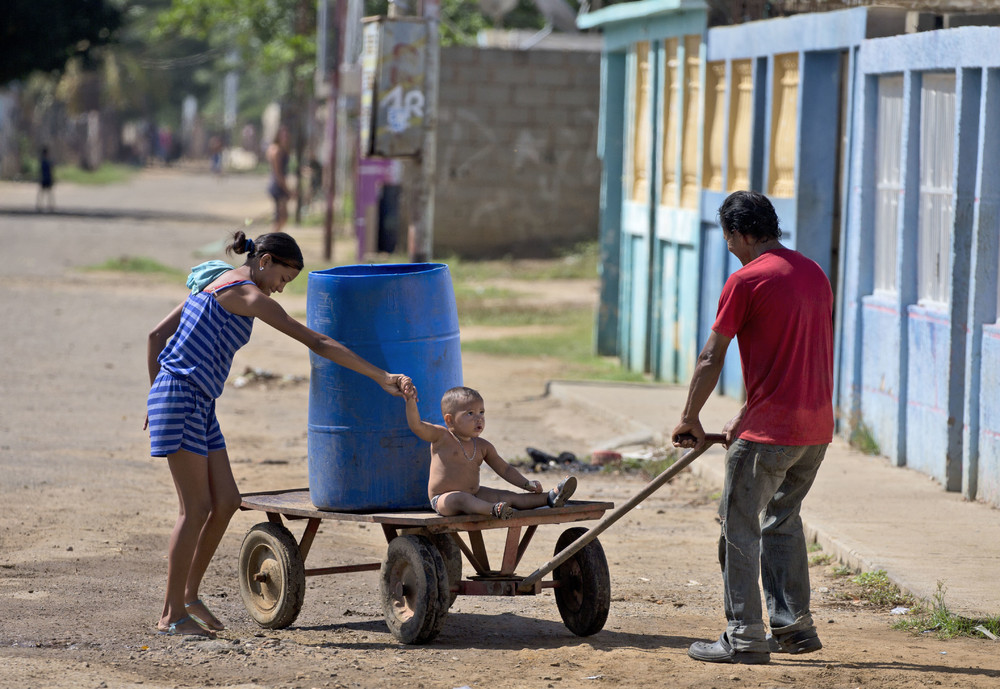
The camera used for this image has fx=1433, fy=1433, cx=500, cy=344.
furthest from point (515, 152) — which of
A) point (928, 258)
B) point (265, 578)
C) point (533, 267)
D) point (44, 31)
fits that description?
point (265, 578)

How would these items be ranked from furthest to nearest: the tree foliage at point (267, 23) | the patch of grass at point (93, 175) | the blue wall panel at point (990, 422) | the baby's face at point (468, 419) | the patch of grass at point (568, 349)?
1. the patch of grass at point (93, 175)
2. the tree foliage at point (267, 23)
3. the patch of grass at point (568, 349)
4. the blue wall panel at point (990, 422)
5. the baby's face at point (468, 419)

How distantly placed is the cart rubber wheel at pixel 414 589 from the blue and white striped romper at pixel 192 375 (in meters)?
0.82

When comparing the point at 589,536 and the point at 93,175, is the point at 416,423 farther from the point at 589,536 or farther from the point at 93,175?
the point at 93,175

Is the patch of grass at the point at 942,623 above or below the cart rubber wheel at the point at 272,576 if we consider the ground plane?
below

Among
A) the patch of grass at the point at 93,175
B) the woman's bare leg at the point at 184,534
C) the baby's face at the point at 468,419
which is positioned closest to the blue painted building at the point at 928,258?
the baby's face at the point at 468,419

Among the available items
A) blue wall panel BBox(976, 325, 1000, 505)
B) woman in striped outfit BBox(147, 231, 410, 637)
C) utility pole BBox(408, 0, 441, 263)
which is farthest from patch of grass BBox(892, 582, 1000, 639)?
utility pole BBox(408, 0, 441, 263)

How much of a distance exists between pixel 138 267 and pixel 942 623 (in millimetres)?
18326

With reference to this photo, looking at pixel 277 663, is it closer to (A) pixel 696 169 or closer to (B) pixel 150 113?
(A) pixel 696 169

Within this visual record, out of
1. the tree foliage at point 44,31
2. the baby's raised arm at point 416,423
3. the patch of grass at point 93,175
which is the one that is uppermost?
the tree foliage at point 44,31

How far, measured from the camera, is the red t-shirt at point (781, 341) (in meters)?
4.85

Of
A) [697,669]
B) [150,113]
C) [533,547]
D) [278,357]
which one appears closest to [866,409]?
[533,547]

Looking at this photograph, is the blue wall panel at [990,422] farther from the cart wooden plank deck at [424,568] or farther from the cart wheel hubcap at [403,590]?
the cart wheel hubcap at [403,590]

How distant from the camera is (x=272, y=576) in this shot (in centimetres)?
554

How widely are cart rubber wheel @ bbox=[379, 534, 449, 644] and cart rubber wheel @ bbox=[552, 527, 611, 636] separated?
0.52 m
